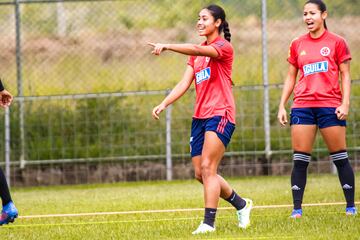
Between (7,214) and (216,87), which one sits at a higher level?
(216,87)

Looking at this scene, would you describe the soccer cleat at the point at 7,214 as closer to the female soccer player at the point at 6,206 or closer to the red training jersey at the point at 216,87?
the female soccer player at the point at 6,206

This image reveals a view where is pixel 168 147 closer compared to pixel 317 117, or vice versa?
pixel 317 117

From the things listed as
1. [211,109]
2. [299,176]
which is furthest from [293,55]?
[211,109]

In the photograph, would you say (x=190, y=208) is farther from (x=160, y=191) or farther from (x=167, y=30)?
(x=167, y=30)

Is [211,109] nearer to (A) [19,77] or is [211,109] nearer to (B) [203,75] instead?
(B) [203,75]

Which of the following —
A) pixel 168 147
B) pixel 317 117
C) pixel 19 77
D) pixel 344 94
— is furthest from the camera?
pixel 19 77

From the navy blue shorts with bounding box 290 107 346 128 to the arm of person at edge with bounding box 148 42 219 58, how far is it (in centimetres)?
135

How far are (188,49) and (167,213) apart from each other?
2.86 m

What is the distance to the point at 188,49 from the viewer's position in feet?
24.3

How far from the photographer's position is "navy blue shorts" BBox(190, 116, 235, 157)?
7.88 m

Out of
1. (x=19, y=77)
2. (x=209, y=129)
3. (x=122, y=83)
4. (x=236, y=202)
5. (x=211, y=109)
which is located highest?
(x=19, y=77)

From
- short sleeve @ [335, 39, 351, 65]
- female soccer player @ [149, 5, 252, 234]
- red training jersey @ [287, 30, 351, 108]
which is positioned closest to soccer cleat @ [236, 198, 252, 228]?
female soccer player @ [149, 5, 252, 234]

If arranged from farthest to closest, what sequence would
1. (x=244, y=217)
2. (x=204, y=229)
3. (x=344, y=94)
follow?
(x=344, y=94)
(x=244, y=217)
(x=204, y=229)

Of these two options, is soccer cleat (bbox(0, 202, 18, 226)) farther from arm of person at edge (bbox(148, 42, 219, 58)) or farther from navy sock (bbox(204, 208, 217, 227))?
arm of person at edge (bbox(148, 42, 219, 58))
